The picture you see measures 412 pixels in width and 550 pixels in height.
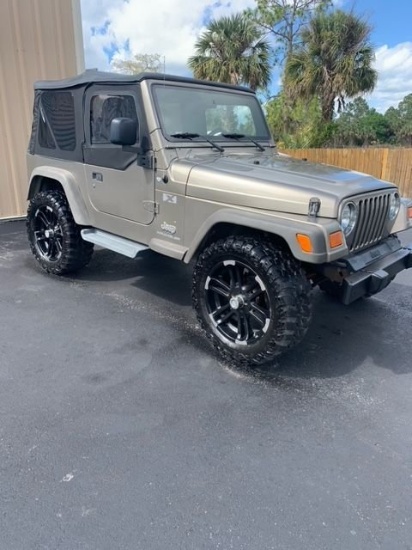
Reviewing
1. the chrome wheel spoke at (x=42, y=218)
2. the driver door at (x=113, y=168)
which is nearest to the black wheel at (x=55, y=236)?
the chrome wheel spoke at (x=42, y=218)

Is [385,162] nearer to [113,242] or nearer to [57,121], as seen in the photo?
[57,121]

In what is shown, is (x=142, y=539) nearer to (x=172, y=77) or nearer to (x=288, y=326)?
(x=288, y=326)

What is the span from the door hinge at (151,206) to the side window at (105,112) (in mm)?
720

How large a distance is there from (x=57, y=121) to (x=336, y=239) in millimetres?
3345

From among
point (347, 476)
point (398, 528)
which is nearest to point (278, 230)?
point (347, 476)

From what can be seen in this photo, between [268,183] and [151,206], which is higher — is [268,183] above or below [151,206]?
above

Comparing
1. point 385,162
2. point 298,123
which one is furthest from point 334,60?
point 385,162

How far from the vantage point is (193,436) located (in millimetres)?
2260

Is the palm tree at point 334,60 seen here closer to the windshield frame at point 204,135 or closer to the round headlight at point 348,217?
the windshield frame at point 204,135

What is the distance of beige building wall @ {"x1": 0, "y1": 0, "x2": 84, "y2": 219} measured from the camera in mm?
6586

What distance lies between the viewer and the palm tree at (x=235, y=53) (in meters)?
16.9

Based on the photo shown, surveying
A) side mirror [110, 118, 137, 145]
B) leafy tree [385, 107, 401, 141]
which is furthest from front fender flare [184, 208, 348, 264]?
leafy tree [385, 107, 401, 141]

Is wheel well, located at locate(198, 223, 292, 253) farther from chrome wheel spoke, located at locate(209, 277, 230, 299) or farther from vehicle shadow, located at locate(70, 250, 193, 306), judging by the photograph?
vehicle shadow, located at locate(70, 250, 193, 306)

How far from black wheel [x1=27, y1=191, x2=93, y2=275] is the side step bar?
0.26m
